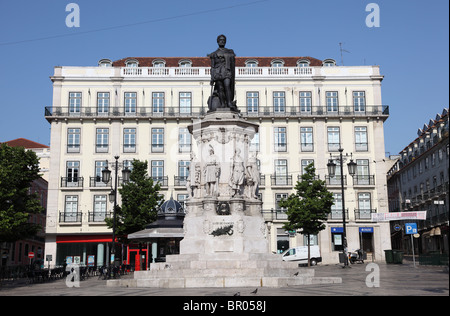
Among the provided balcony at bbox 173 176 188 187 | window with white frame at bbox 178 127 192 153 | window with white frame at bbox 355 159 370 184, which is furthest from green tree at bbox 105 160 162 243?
window with white frame at bbox 355 159 370 184

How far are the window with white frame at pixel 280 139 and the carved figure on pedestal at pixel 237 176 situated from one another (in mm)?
34838

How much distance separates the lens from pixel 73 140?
51500 mm

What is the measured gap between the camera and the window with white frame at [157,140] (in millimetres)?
51531

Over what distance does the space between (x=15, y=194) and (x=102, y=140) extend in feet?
79.6

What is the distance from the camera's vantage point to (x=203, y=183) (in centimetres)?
1712

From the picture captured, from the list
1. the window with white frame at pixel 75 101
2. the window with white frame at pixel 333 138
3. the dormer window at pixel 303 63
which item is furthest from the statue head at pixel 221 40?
the dormer window at pixel 303 63

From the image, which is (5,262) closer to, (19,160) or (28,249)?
(28,249)

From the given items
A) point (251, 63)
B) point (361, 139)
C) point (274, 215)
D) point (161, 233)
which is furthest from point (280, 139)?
point (161, 233)

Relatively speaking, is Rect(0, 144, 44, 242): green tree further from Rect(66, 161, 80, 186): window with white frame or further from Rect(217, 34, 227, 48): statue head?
Rect(66, 161, 80, 186): window with white frame

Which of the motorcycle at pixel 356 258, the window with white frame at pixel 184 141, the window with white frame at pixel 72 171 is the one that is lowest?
the motorcycle at pixel 356 258

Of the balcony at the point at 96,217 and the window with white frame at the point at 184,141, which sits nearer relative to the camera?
the balcony at the point at 96,217

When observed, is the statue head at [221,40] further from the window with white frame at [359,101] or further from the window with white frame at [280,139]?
the window with white frame at [359,101]

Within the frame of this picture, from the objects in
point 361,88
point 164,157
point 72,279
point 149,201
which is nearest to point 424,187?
point 361,88

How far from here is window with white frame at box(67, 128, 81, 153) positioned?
51375mm
